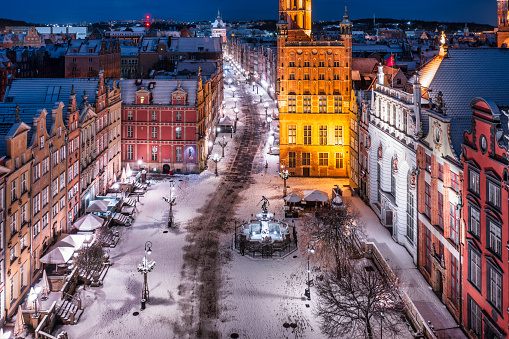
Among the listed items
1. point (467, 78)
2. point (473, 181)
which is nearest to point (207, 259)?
point (473, 181)

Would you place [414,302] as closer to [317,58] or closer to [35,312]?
[35,312]

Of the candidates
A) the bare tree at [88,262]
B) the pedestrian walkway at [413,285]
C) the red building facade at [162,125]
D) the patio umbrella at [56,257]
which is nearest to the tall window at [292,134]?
the red building facade at [162,125]

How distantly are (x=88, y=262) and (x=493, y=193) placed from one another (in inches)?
1192

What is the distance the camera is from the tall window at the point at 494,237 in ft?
89.1

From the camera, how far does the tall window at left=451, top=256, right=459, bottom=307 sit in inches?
1336

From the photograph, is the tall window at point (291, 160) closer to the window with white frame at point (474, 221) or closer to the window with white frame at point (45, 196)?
the window with white frame at point (45, 196)

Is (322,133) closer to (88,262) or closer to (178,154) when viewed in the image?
(178,154)

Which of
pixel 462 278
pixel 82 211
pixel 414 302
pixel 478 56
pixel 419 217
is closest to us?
pixel 462 278

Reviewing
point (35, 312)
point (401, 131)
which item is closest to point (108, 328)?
point (35, 312)

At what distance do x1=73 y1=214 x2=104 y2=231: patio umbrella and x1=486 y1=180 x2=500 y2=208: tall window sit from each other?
3548cm

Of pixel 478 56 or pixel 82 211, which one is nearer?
pixel 478 56

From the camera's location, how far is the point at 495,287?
2788 cm

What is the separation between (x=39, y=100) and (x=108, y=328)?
35524mm

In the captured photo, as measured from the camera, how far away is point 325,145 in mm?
72125
